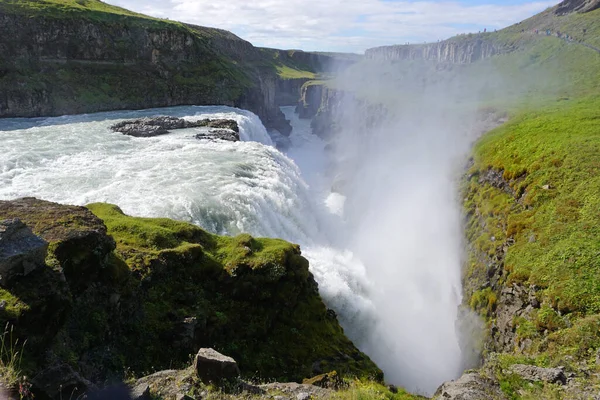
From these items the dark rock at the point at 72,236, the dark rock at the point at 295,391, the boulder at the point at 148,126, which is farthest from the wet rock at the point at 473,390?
the boulder at the point at 148,126

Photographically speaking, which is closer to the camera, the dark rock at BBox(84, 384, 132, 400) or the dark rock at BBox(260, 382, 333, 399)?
the dark rock at BBox(84, 384, 132, 400)

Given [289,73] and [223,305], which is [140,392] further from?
[289,73]

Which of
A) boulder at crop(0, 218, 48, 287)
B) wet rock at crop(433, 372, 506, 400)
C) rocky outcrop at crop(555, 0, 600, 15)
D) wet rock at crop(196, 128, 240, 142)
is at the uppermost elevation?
rocky outcrop at crop(555, 0, 600, 15)

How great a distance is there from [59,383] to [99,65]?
75532mm

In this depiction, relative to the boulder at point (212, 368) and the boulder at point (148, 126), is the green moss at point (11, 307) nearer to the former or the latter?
the boulder at point (212, 368)

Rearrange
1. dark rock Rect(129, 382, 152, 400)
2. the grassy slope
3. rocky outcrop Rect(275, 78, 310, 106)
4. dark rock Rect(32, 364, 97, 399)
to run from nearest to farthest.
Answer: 1. dark rock Rect(32, 364, 97, 399)
2. dark rock Rect(129, 382, 152, 400)
3. the grassy slope
4. rocky outcrop Rect(275, 78, 310, 106)

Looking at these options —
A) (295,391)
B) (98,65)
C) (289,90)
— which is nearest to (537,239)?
(295,391)

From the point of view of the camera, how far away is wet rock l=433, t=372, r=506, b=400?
9.16 metres

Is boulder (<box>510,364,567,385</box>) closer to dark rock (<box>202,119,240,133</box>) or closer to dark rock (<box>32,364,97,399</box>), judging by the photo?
dark rock (<box>32,364,97,399</box>)

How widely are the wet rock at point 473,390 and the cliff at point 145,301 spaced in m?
4.70

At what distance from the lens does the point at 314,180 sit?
225ft

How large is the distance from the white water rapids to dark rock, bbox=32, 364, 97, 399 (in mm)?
14997

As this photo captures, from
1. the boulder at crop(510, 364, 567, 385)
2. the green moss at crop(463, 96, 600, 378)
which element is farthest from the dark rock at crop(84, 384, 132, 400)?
A: the boulder at crop(510, 364, 567, 385)

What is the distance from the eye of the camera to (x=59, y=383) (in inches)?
258
